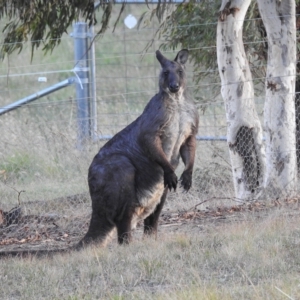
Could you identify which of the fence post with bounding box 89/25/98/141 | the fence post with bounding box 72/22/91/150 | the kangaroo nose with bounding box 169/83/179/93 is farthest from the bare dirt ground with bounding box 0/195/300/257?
the fence post with bounding box 72/22/91/150

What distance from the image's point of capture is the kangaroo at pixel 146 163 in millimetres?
6617

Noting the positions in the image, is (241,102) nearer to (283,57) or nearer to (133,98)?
(283,57)

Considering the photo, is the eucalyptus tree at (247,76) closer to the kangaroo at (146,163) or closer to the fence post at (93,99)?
the kangaroo at (146,163)

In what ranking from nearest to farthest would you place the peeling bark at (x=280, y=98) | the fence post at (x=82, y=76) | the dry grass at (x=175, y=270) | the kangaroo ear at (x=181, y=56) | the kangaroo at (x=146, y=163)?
the dry grass at (x=175, y=270) → the kangaroo at (x=146, y=163) → the kangaroo ear at (x=181, y=56) → the peeling bark at (x=280, y=98) → the fence post at (x=82, y=76)

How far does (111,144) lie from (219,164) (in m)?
3.28

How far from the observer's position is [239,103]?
8508 millimetres

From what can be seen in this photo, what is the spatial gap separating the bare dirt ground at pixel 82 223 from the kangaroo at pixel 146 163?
611 millimetres

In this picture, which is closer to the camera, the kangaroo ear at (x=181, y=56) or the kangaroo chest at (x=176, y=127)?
the kangaroo chest at (x=176, y=127)

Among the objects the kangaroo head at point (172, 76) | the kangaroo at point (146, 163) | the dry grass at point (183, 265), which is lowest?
the dry grass at point (183, 265)

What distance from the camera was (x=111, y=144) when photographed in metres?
6.96

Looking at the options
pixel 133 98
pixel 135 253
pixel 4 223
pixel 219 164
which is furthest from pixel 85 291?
pixel 133 98

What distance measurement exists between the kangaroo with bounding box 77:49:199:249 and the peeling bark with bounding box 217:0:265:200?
144cm

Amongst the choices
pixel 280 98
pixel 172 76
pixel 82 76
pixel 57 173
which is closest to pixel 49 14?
pixel 172 76

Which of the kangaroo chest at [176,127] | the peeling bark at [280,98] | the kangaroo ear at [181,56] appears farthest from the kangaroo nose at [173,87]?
the peeling bark at [280,98]
